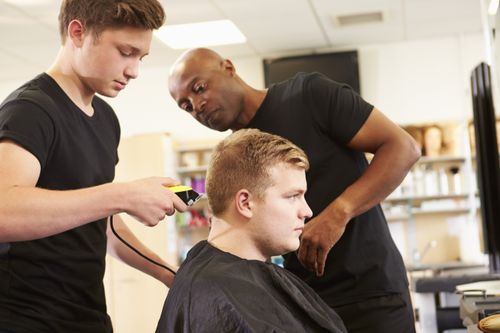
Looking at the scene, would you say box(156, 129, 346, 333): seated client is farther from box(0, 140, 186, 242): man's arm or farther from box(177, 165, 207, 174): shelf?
box(177, 165, 207, 174): shelf

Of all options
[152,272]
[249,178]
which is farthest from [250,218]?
[152,272]

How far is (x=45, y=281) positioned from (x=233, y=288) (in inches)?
16.7

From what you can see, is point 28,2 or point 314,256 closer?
point 314,256

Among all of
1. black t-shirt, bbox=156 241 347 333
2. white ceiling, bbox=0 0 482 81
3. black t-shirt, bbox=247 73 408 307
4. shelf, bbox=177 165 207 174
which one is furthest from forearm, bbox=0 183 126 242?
shelf, bbox=177 165 207 174

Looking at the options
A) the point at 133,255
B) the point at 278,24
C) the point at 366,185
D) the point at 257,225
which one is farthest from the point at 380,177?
the point at 278,24

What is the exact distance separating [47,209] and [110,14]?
0.52 metres

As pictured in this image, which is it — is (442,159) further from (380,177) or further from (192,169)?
(380,177)

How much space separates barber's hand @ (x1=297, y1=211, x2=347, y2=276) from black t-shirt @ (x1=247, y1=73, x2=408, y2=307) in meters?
0.14

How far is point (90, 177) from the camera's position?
64.4 inches

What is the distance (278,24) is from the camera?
6.00 meters

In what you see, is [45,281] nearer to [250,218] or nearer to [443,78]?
[250,218]

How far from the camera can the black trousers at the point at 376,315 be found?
1.81m

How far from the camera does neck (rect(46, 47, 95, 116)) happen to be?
164 centimetres

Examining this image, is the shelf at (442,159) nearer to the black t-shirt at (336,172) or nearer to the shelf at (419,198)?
the shelf at (419,198)
